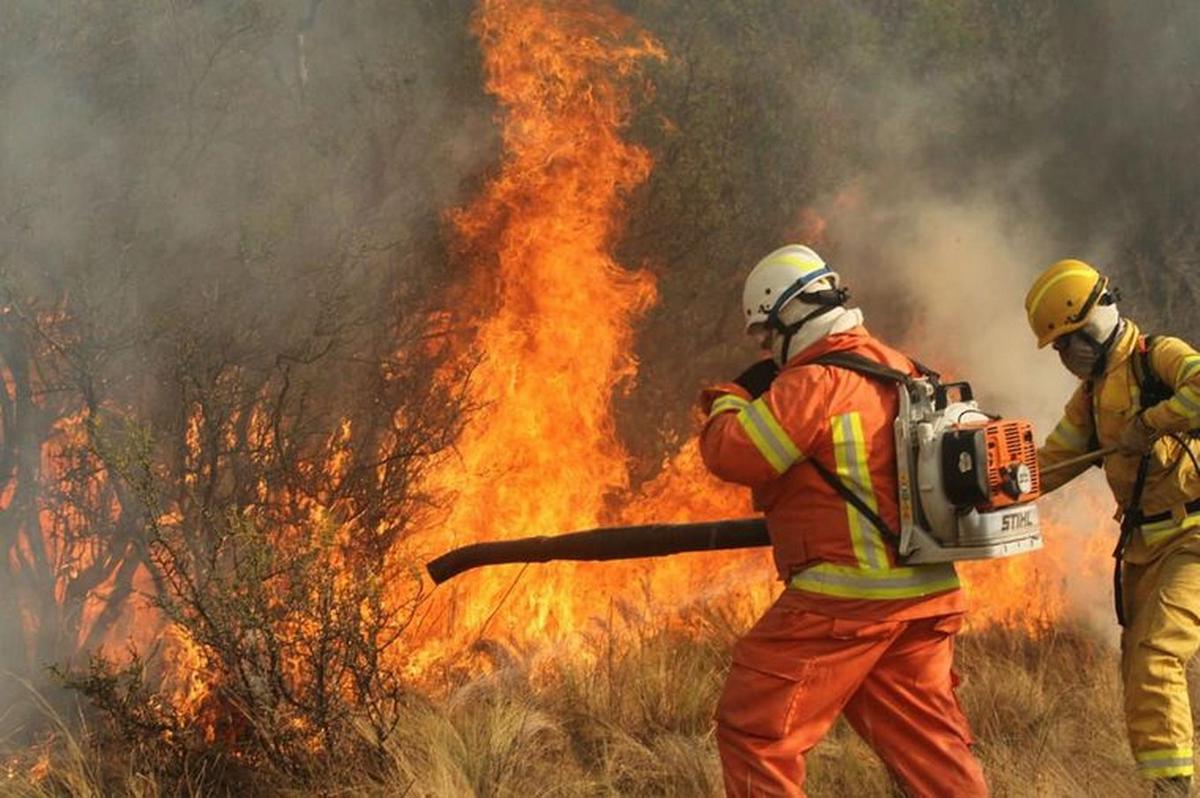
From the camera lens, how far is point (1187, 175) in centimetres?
1241

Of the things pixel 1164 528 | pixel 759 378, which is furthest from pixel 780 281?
pixel 1164 528

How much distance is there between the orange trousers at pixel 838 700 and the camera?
3400mm

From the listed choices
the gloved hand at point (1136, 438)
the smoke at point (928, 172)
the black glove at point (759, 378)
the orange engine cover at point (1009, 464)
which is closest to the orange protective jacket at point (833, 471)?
the black glove at point (759, 378)

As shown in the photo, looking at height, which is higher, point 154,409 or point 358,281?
point 358,281

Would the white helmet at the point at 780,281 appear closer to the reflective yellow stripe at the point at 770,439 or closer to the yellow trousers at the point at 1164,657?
the reflective yellow stripe at the point at 770,439

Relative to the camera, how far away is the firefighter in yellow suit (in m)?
4.10

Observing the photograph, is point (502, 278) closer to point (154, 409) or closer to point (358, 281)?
point (358, 281)

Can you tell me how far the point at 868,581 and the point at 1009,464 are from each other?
0.52 m

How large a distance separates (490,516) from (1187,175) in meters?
8.79

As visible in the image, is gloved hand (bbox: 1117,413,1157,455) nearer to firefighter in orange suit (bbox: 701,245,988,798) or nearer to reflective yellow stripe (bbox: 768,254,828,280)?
firefighter in orange suit (bbox: 701,245,988,798)

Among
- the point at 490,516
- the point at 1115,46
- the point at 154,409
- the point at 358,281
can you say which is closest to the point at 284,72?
the point at 358,281

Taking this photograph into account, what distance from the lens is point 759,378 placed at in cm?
372

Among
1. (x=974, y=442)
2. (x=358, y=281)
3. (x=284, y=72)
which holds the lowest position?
(x=974, y=442)

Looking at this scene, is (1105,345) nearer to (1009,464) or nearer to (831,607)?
(1009,464)
